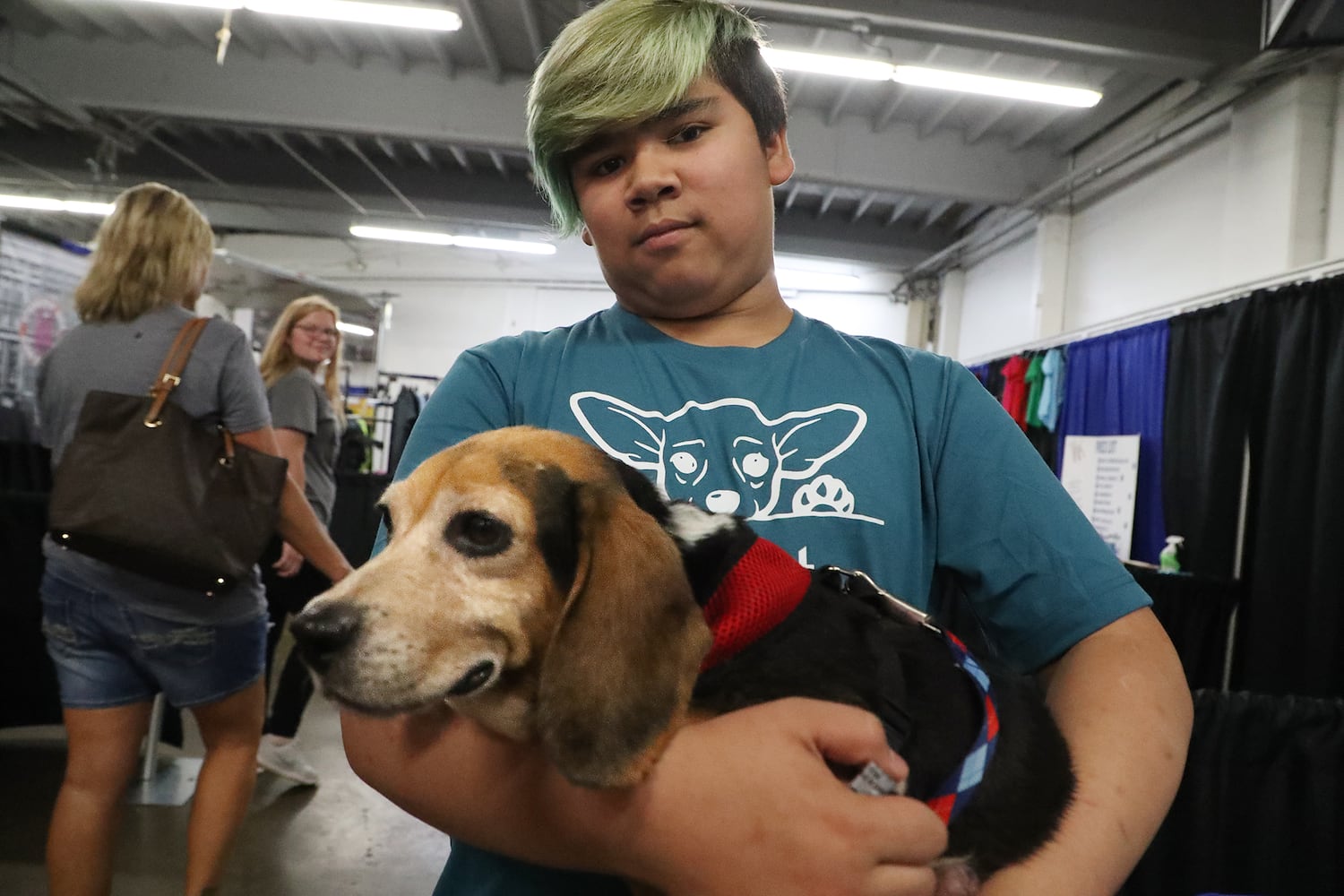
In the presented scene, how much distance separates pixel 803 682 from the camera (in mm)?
1029

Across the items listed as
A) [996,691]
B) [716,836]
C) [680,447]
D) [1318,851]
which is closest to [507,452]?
[680,447]

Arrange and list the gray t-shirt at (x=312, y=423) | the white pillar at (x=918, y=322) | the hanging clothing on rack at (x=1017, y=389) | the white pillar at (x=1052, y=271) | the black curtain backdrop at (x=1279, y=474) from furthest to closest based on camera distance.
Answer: the white pillar at (x=918, y=322), the white pillar at (x=1052, y=271), the hanging clothing on rack at (x=1017, y=389), the gray t-shirt at (x=312, y=423), the black curtain backdrop at (x=1279, y=474)

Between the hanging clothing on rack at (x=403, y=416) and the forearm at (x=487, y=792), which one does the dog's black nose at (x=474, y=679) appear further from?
the hanging clothing on rack at (x=403, y=416)

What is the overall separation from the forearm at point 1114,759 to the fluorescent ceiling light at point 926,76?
245 inches

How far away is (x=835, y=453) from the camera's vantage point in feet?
3.87

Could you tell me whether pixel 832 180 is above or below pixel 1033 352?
above

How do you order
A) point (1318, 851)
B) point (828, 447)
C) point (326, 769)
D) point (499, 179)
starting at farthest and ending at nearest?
point (499, 179)
point (326, 769)
point (1318, 851)
point (828, 447)

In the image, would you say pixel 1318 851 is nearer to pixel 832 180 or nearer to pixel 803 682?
pixel 803 682

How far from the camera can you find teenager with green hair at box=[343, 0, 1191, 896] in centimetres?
83

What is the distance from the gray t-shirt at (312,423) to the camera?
3875 millimetres

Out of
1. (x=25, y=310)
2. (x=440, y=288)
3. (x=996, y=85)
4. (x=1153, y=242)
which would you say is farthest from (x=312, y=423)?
(x=440, y=288)

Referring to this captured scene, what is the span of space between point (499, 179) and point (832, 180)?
15.5 feet

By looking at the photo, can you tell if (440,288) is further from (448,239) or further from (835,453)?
(835,453)

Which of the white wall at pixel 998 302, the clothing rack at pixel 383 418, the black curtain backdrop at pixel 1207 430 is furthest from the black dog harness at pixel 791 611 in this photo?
the white wall at pixel 998 302
